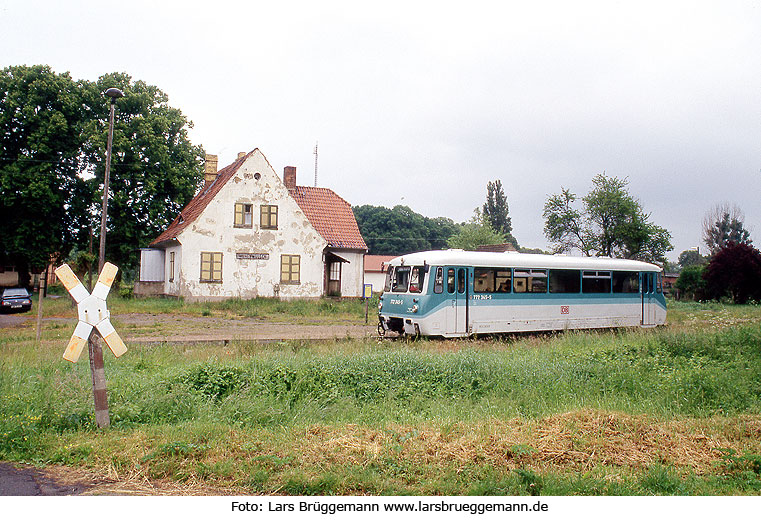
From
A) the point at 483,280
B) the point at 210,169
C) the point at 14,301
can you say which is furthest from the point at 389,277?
the point at 210,169

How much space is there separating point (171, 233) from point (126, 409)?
29.0 metres

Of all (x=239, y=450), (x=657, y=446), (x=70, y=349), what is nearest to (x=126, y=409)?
(x=70, y=349)

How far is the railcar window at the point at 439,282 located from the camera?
53.7 feet

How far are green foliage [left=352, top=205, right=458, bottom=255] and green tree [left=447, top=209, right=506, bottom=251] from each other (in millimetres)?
16858

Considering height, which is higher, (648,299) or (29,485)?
(648,299)

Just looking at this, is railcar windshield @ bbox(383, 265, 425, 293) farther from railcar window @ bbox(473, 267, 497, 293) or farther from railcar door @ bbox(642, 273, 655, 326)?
railcar door @ bbox(642, 273, 655, 326)

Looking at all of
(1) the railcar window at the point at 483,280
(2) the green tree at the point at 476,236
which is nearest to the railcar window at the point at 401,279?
(1) the railcar window at the point at 483,280

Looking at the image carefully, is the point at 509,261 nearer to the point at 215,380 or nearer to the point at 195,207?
the point at 215,380

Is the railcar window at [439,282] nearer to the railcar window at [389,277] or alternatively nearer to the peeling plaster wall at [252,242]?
the railcar window at [389,277]

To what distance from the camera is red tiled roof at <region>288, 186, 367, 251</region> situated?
37438mm

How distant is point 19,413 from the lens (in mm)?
6996

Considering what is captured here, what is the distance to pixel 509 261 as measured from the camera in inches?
719

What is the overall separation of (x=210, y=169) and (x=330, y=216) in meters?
9.41

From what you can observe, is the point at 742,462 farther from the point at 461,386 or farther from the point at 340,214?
the point at 340,214
